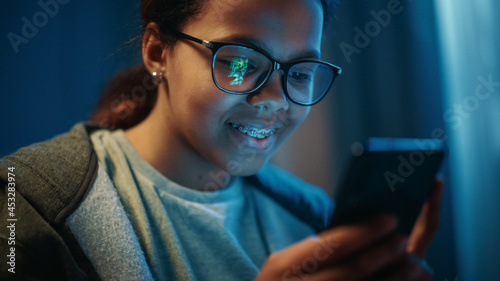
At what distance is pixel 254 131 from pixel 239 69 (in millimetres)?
139

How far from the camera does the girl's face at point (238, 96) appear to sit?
0.60 meters

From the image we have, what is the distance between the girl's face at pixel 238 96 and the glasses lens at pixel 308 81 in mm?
18

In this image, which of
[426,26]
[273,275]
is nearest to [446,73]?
[426,26]

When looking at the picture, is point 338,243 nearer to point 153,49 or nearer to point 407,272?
point 407,272

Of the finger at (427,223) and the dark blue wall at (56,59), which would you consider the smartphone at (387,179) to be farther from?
the dark blue wall at (56,59)

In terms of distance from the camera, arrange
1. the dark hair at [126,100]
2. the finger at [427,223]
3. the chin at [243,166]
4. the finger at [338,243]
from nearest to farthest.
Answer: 1. the finger at [338,243]
2. the finger at [427,223]
3. the chin at [243,166]
4. the dark hair at [126,100]

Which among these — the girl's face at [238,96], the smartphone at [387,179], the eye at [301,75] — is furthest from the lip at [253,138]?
the smartphone at [387,179]

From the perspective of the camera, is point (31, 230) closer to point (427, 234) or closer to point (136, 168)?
point (136, 168)

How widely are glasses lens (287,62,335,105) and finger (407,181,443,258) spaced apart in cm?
28

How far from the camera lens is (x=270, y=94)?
2.07 feet

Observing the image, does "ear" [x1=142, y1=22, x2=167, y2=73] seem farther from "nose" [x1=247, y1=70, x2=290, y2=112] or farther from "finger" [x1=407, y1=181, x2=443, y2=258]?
"finger" [x1=407, y1=181, x2=443, y2=258]

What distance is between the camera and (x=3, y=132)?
852 mm

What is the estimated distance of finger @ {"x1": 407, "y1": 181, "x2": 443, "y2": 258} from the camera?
0.59 m

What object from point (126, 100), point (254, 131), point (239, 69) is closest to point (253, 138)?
point (254, 131)
